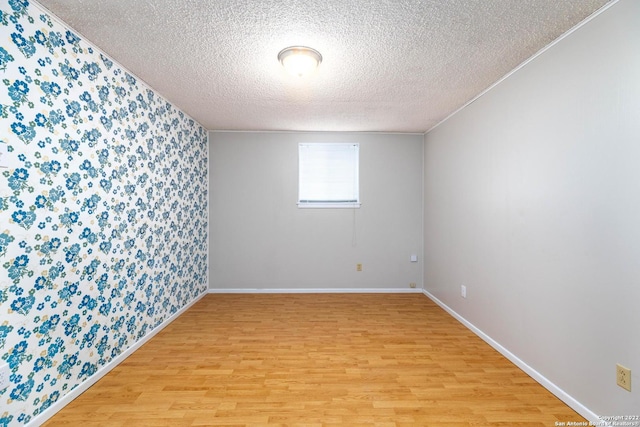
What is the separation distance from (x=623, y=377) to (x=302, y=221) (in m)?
3.46

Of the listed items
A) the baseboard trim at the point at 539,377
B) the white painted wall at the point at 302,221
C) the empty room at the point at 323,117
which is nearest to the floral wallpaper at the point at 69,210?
the empty room at the point at 323,117

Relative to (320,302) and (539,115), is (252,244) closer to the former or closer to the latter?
(320,302)

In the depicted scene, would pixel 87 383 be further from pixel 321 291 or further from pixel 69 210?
pixel 321 291

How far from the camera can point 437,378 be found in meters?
2.11

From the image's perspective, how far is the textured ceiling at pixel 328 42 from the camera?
1.64 meters

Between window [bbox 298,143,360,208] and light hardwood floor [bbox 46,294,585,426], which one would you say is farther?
window [bbox 298,143,360,208]

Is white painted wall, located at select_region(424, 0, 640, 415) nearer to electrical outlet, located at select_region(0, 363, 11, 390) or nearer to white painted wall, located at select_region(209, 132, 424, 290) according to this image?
white painted wall, located at select_region(209, 132, 424, 290)

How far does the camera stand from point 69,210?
1.84 meters

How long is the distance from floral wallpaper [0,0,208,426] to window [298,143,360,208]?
1.95 metres

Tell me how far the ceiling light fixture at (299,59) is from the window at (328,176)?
2132mm

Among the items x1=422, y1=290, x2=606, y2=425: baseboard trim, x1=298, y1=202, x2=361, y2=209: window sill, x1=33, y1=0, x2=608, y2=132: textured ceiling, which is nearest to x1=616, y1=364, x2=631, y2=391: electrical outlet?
x1=422, y1=290, x2=606, y2=425: baseboard trim

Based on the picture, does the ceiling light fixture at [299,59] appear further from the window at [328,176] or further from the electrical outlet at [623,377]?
the electrical outlet at [623,377]

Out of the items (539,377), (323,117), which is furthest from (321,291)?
(539,377)

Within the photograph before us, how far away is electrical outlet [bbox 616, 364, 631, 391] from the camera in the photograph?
1480mm
